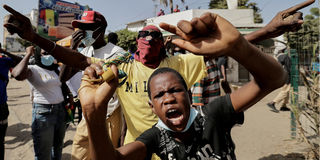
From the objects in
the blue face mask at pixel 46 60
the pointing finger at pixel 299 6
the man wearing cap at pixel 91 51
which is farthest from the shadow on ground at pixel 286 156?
the blue face mask at pixel 46 60

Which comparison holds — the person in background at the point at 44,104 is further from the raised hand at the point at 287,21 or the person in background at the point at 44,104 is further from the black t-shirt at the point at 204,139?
the raised hand at the point at 287,21

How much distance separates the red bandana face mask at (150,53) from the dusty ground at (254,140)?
8.68ft

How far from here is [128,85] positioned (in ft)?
6.37

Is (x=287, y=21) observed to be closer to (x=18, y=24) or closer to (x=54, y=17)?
(x=18, y=24)

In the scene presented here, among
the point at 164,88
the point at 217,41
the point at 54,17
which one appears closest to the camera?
the point at 217,41

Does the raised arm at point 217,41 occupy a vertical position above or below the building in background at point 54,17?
below

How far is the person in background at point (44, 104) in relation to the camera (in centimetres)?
276

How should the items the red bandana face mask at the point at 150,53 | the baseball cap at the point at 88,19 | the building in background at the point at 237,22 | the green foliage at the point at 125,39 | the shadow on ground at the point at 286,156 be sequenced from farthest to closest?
the green foliage at the point at 125,39, the building in background at the point at 237,22, the shadow on ground at the point at 286,156, the baseball cap at the point at 88,19, the red bandana face mask at the point at 150,53

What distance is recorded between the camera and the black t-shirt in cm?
128

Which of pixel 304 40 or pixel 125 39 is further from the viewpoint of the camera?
pixel 125 39

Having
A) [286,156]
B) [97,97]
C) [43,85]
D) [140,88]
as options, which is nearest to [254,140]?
[286,156]

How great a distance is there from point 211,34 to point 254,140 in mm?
4164

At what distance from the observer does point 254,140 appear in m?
4.38

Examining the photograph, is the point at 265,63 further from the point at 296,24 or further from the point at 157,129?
the point at 157,129
